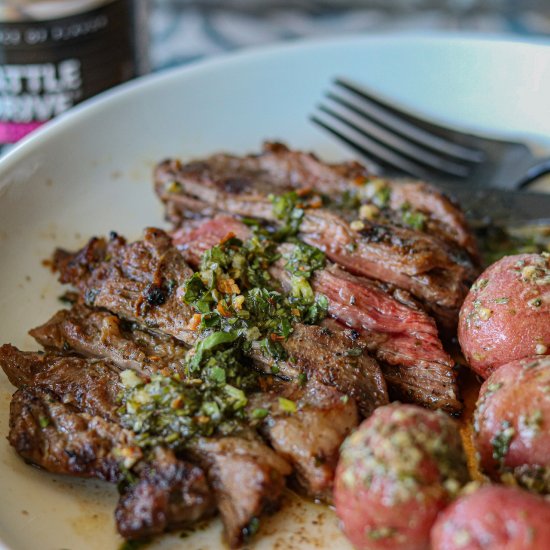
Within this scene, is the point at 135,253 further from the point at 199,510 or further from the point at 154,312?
the point at 199,510

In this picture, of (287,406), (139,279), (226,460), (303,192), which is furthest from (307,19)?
(226,460)

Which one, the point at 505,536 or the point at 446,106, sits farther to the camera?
the point at 446,106

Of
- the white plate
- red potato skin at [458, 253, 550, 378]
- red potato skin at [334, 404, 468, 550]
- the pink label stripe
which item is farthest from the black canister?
red potato skin at [334, 404, 468, 550]

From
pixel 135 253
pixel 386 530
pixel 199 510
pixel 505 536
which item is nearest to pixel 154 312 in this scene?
pixel 135 253

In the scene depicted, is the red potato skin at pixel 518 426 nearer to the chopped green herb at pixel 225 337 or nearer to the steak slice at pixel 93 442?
the chopped green herb at pixel 225 337

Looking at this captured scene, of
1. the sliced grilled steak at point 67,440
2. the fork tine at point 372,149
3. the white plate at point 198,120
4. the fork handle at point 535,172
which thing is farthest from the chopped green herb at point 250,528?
the fork handle at point 535,172

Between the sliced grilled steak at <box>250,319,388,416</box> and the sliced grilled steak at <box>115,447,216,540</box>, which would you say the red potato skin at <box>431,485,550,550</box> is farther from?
the sliced grilled steak at <box>115,447,216,540</box>
